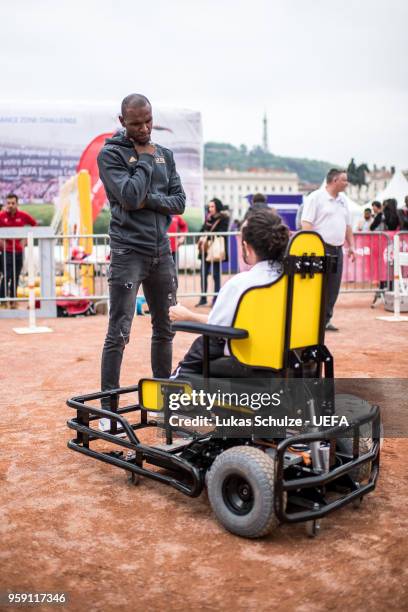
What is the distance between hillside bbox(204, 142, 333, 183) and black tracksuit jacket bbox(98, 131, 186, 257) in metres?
158

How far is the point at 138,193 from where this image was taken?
13.1 ft

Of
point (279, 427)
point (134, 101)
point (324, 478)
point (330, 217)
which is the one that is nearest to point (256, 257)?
point (279, 427)

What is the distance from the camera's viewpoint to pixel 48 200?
53.2 ft

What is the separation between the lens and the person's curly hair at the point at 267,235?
3.22 m

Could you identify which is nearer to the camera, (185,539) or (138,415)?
(185,539)

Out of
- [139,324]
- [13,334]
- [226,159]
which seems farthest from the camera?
[226,159]

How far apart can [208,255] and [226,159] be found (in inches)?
6281

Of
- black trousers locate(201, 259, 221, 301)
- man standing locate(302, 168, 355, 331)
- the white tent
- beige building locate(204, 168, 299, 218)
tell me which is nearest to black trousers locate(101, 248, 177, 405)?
man standing locate(302, 168, 355, 331)

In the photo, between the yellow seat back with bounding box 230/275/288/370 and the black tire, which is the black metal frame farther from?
the yellow seat back with bounding box 230/275/288/370

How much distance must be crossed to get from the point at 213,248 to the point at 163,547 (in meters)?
9.16

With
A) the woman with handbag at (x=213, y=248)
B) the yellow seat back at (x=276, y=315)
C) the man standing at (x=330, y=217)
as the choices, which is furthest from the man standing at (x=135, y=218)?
the woman with handbag at (x=213, y=248)

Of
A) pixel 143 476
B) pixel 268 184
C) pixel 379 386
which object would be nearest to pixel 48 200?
pixel 379 386

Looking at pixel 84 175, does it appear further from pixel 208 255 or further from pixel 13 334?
pixel 13 334

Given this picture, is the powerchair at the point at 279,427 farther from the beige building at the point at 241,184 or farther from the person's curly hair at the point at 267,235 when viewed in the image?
the beige building at the point at 241,184
